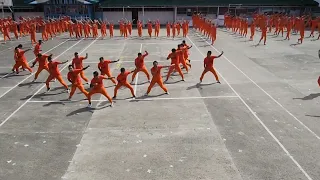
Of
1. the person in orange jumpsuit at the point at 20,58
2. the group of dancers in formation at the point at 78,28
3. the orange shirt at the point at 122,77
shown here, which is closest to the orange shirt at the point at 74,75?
the orange shirt at the point at 122,77

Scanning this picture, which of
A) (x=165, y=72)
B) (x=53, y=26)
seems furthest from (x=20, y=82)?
(x=53, y=26)

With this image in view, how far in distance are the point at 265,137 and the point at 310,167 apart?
1729 millimetres

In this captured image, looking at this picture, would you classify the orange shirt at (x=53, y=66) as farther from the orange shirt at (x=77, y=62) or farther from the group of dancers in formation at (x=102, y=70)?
the orange shirt at (x=77, y=62)

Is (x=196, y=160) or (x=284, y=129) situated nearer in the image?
(x=196, y=160)

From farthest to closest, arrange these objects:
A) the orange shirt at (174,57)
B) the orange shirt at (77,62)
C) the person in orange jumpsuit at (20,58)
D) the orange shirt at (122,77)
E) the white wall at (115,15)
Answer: the white wall at (115,15)
the person in orange jumpsuit at (20,58)
the orange shirt at (174,57)
the orange shirt at (77,62)
the orange shirt at (122,77)

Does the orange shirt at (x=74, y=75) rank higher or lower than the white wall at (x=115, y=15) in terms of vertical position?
lower

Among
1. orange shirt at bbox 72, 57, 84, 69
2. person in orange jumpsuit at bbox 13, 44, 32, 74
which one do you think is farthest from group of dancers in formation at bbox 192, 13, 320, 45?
person in orange jumpsuit at bbox 13, 44, 32, 74

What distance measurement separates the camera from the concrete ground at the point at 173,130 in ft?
24.3

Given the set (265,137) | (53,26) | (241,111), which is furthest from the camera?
(53,26)

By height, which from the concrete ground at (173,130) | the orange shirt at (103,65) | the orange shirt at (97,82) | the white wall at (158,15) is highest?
the white wall at (158,15)

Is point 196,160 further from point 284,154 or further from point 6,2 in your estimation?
point 6,2

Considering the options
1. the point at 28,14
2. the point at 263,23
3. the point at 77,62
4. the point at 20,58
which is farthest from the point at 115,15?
the point at 77,62

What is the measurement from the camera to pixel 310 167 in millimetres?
7406

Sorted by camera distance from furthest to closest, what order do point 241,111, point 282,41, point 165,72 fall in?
1. point 282,41
2. point 165,72
3. point 241,111
